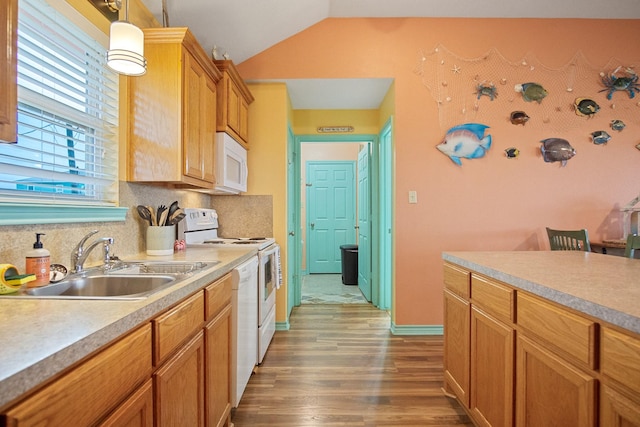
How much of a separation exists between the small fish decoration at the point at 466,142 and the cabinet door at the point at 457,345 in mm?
1513

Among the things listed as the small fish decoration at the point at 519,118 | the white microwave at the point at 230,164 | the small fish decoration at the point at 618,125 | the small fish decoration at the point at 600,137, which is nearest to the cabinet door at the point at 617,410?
the white microwave at the point at 230,164

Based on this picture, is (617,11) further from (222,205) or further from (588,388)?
(222,205)

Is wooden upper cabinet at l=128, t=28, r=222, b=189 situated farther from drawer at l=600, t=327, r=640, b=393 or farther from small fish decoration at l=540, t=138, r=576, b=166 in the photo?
small fish decoration at l=540, t=138, r=576, b=166

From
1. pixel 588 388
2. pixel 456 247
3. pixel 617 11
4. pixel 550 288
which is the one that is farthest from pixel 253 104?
pixel 617 11

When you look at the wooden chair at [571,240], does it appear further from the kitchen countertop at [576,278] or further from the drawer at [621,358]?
the drawer at [621,358]

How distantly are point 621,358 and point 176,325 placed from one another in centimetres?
123

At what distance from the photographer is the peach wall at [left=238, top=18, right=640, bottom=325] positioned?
301cm

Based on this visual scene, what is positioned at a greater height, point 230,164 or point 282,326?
point 230,164

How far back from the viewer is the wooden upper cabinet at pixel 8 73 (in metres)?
0.80

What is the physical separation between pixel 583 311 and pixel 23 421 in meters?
1.25

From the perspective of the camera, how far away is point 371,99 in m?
3.54

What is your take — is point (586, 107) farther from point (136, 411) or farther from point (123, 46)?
point (136, 411)

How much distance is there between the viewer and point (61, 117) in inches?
56.7

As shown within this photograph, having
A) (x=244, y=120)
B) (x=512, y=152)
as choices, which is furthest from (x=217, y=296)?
(x=512, y=152)
